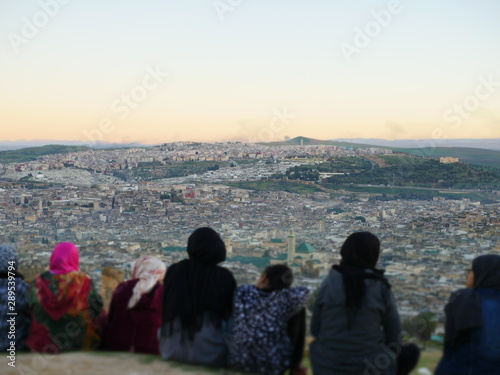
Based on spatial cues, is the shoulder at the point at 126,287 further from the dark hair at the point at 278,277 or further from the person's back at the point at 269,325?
the dark hair at the point at 278,277

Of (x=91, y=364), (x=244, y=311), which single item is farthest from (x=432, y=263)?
(x=91, y=364)

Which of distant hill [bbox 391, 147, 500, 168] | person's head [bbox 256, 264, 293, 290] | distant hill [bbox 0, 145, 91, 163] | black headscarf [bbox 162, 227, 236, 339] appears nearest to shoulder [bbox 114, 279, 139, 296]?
black headscarf [bbox 162, 227, 236, 339]

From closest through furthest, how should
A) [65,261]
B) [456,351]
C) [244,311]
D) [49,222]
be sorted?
[456,351] < [244,311] < [65,261] < [49,222]

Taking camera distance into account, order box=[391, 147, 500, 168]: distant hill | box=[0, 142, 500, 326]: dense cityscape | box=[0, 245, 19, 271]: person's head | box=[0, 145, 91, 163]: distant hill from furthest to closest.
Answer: box=[0, 145, 91, 163]: distant hill → box=[391, 147, 500, 168]: distant hill → box=[0, 142, 500, 326]: dense cityscape → box=[0, 245, 19, 271]: person's head

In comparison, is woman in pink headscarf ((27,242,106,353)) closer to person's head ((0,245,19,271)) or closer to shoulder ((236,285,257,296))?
person's head ((0,245,19,271))

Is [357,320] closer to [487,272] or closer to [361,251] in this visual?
[361,251]

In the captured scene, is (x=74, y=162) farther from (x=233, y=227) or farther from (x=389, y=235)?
(x=389, y=235)

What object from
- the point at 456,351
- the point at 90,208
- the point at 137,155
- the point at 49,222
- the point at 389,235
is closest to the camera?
the point at 456,351
